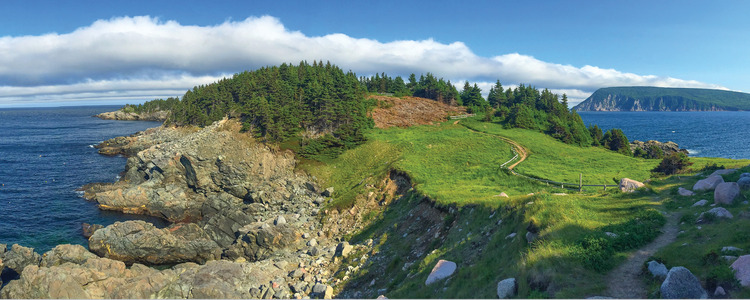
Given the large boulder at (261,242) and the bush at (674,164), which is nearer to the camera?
the large boulder at (261,242)

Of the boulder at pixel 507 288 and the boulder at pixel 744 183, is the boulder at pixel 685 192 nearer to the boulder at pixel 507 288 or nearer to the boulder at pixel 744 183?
the boulder at pixel 744 183

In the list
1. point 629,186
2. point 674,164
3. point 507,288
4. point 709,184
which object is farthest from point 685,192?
point 674,164

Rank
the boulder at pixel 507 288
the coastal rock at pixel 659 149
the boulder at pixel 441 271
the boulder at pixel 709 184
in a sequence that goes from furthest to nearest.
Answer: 1. the coastal rock at pixel 659 149
2. the boulder at pixel 709 184
3. the boulder at pixel 441 271
4. the boulder at pixel 507 288

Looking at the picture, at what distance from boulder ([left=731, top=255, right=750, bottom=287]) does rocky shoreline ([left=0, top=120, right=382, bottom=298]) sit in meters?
21.5

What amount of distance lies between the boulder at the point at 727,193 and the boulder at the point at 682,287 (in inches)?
375

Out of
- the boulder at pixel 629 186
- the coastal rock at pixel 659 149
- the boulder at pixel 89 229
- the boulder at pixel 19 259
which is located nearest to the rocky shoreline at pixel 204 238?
the boulder at pixel 19 259

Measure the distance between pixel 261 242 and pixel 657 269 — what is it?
106 feet

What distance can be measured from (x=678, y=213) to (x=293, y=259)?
94.3 feet

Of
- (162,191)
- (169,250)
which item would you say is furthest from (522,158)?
(162,191)

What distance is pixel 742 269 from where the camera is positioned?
1016 cm

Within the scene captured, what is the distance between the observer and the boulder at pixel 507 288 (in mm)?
13148

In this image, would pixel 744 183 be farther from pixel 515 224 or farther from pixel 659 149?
pixel 659 149

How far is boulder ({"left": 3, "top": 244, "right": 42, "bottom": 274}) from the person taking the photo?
31156 mm

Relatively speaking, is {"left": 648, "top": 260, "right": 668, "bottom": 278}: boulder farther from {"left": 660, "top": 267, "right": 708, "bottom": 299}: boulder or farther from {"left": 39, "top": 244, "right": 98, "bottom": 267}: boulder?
{"left": 39, "top": 244, "right": 98, "bottom": 267}: boulder
